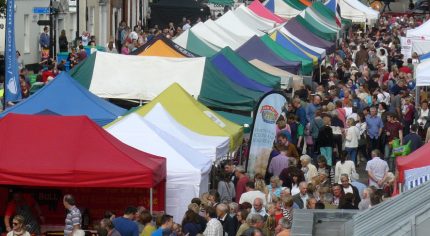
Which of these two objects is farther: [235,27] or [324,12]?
[324,12]

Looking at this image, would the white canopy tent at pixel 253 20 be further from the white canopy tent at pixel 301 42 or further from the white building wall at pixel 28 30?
the white building wall at pixel 28 30

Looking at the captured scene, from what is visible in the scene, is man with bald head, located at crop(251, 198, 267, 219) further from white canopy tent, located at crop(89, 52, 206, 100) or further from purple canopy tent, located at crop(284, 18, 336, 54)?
purple canopy tent, located at crop(284, 18, 336, 54)

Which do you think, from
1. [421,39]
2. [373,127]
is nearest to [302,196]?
[373,127]

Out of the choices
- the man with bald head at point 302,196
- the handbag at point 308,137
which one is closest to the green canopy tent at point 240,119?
the handbag at point 308,137

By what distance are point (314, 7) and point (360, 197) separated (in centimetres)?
3231

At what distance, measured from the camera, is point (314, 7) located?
5184 centimetres

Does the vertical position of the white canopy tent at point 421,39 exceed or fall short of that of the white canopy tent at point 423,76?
it falls short

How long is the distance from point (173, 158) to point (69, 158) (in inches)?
75.9

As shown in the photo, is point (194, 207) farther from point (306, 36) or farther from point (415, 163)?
point (306, 36)

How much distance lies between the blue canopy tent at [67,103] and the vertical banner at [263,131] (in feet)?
7.15

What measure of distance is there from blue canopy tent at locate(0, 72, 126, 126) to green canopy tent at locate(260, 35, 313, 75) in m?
13.3

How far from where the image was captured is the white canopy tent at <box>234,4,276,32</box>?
1781 inches

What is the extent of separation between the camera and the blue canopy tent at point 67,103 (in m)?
22.5

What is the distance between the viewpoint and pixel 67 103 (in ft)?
74.9
